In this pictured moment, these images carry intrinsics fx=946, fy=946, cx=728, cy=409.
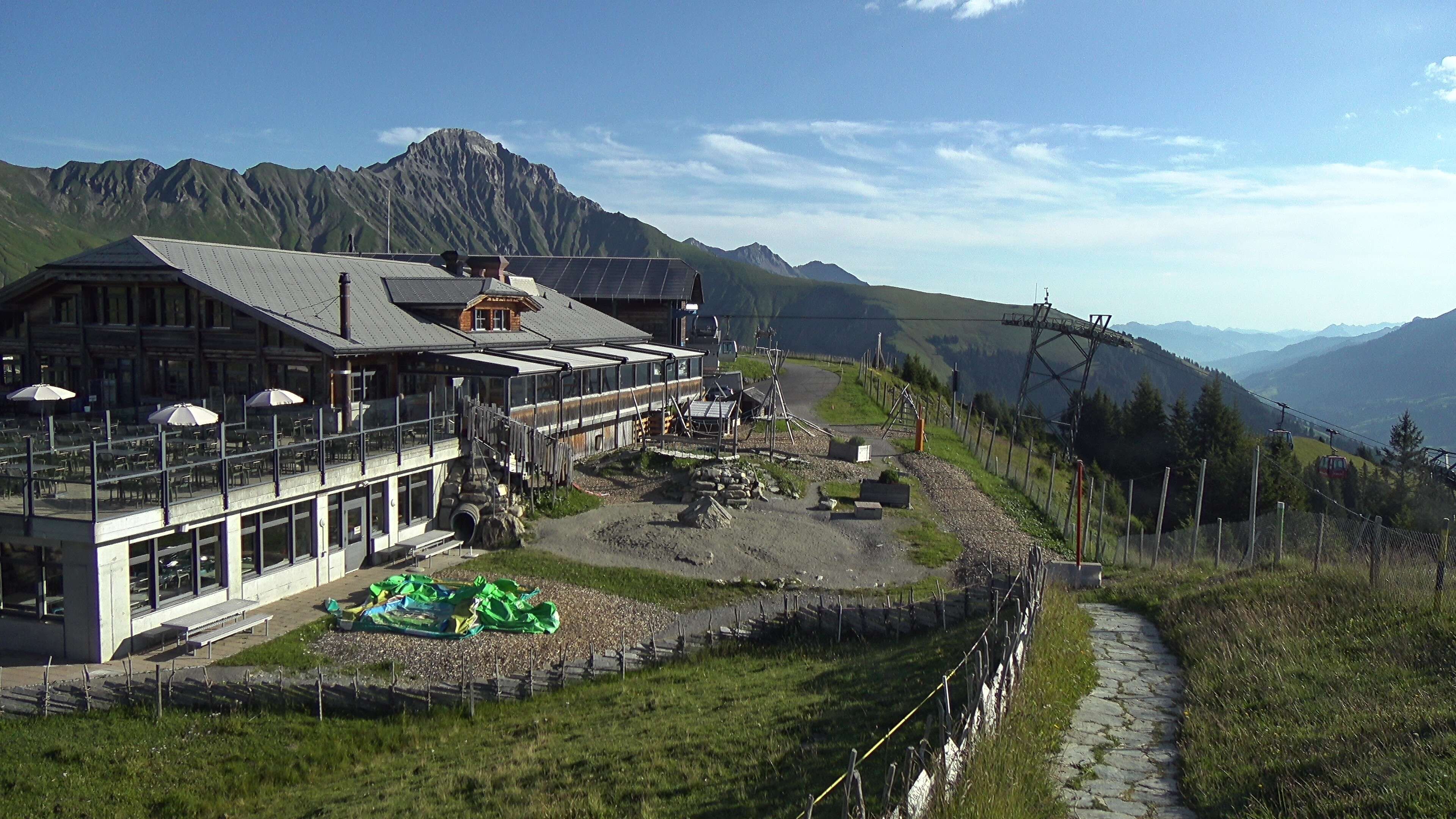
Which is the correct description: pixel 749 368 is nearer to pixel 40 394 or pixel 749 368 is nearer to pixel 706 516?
pixel 706 516

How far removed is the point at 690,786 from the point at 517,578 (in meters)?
14.2

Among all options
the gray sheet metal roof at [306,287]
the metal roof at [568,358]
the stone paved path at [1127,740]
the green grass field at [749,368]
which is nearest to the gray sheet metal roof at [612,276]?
the green grass field at [749,368]

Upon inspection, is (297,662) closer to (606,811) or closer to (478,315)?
(606,811)

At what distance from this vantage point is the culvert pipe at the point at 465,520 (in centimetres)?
2822

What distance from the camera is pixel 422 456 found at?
27531 millimetres

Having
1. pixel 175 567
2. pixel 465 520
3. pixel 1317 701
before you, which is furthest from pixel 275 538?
pixel 1317 701

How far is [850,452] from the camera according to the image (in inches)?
1656

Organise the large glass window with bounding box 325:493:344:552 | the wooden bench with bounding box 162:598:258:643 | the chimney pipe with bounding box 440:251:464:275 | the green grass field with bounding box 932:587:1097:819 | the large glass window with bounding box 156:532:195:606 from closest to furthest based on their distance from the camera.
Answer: the green grass field with bounding box 932:587:1097:819, the wooden bench with bounding box 162:598:258:643, the large glass window with bounding box 156:532:195:606, the large glass window with bounding box 325:493:344:552, the chimney pipe with bounding box 440:251:464:275

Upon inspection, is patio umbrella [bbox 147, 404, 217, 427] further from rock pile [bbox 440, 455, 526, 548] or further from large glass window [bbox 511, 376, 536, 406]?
large glass window [bbox 511, 376, 536, 406]

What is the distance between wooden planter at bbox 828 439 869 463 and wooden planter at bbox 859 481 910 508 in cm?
641

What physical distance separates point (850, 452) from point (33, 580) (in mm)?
30197

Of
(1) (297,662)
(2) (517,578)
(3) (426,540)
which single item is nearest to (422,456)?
(3) (426,540)

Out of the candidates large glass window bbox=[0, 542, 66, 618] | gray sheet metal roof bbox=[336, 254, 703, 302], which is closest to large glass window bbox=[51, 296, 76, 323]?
large glass window bbox=[0, 542, 66, 618]

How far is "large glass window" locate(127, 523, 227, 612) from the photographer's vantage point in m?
19.2
